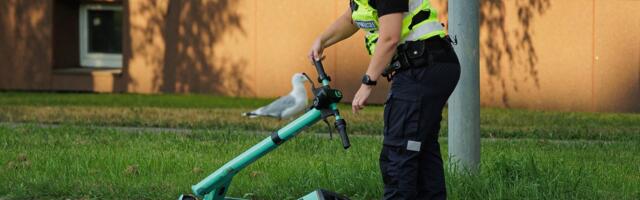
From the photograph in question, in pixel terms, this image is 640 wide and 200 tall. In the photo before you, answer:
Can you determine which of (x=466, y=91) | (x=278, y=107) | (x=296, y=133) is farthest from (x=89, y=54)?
(x=296, y=133)

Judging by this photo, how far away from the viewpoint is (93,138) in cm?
1086

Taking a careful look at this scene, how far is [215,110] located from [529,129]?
4352 millimetres

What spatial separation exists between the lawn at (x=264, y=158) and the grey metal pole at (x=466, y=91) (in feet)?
0.55

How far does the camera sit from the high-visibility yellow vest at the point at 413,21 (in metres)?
5.54

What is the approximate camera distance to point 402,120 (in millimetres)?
5508

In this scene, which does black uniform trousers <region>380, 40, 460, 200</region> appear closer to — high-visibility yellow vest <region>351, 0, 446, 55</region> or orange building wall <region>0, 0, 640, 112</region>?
high-visibility yellow vest <region>351, 0, 446, 55</region>

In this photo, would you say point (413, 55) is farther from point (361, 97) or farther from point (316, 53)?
point (316, 53)

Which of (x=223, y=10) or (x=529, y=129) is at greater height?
(x=223, y=10)

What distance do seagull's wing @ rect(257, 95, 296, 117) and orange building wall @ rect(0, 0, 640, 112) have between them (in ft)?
11.7

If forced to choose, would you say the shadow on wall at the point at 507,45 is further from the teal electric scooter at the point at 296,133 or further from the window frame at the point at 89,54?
the teal electric scooter at the point at 296,133

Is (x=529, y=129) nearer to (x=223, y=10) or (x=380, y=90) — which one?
(x=380, y=90)

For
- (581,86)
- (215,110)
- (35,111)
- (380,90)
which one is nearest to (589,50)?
(581,86)

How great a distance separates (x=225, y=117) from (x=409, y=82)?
8.61 m

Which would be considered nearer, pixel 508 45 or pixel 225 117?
pixel 225 117
